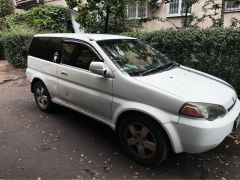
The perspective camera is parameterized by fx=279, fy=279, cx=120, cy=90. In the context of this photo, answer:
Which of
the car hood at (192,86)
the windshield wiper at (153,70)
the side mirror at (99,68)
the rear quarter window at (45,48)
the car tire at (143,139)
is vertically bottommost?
the car tire at (143,139)

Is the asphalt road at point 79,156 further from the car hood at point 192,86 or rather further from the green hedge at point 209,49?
the green hedge at point 209,49

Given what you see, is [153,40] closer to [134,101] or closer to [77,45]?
[77,45]

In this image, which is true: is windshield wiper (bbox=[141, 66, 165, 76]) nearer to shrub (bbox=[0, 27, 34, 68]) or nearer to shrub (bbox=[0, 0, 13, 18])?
shrub (bbox=[0, 27, 34, 68])

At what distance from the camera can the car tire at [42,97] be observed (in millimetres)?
5676

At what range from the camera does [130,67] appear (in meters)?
4.21

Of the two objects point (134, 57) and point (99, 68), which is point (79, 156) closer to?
point (99, 68)

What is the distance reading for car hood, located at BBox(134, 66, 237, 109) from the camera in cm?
356

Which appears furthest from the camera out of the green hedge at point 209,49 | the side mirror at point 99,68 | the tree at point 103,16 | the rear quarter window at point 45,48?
the tree at point 103,16

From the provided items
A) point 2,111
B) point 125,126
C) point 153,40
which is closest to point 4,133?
point 2,111

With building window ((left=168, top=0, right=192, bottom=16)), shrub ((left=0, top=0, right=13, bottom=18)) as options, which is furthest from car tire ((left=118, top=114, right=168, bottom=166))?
shrub ((left=0, top=0, right=13, bottom=18))

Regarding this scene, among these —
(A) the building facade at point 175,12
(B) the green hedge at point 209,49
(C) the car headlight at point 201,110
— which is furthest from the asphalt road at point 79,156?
(A) the building facade at point 175,12

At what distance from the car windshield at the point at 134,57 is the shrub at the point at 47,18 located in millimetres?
11186

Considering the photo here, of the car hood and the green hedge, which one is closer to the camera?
the car hood

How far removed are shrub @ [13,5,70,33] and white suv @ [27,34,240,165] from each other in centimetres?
1052
